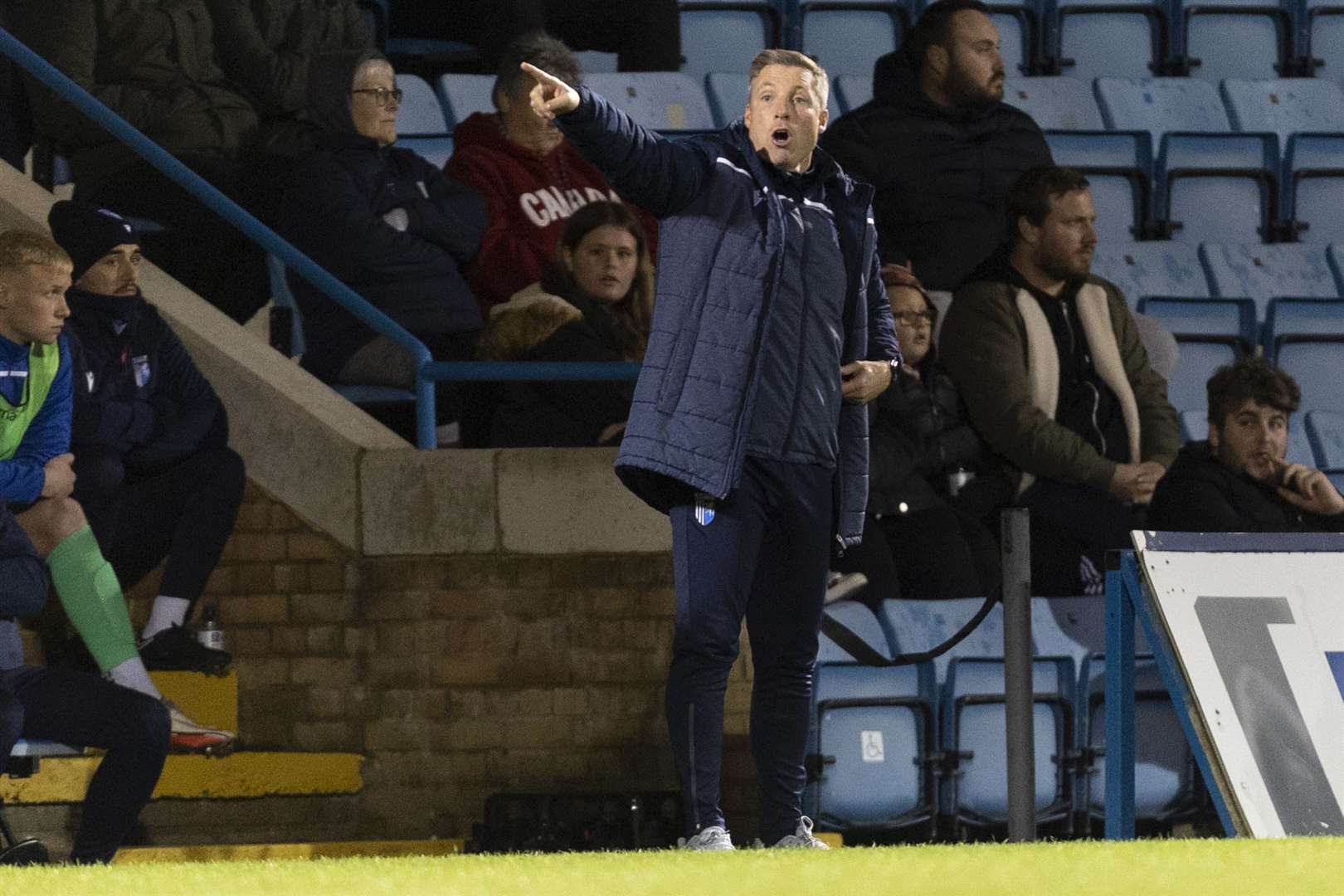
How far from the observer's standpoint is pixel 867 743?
6.33m

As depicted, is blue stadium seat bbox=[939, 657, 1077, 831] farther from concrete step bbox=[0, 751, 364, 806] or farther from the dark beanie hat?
the dark beanie hat

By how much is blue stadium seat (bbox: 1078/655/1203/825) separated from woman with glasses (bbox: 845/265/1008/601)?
1.42 ft

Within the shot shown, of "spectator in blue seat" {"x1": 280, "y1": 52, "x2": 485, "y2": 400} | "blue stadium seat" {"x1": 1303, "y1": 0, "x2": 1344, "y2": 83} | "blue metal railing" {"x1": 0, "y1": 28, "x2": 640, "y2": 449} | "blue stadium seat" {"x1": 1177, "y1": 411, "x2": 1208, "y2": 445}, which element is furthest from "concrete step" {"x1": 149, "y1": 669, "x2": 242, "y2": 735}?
"blue stadium seat" {"x1": 1303, "y1": 0, "x2": 1344, "y2": 83}

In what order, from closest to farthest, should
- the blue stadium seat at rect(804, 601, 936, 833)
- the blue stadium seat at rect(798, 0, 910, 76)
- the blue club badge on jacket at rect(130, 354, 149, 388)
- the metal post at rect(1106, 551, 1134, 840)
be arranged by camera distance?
the metal post at rect(1106, 551, 1134, 840)
the blue club badge on jacket at rect(130, 354, 149, 388)
the blue stadium seat at rect(804, 601, 936, 833)
the blue stadium seat at rect(798, 0, 910, 76)

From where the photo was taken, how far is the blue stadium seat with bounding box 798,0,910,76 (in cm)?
902

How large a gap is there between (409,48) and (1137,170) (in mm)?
2791

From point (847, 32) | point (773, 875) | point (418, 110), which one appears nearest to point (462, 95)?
point (418, 110)

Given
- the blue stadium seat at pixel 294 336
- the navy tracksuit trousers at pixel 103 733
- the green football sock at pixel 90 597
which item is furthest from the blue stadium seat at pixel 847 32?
the navy tracksuit trousers at pixel 103 733

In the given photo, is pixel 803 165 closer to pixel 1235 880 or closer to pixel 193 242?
pixel 1235 880

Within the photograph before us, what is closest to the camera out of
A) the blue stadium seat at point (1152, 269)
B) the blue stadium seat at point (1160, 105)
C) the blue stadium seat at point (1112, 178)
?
the blue stadium seat at point (1152, 269)

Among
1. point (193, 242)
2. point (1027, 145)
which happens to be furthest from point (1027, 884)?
Answer: point (1027, 145)

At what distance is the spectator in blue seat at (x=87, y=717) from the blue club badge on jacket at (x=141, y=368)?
901mm

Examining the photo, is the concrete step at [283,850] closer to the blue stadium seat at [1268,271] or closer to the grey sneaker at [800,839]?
the grey sneaker at [800,839]

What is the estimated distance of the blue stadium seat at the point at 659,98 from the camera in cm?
823
